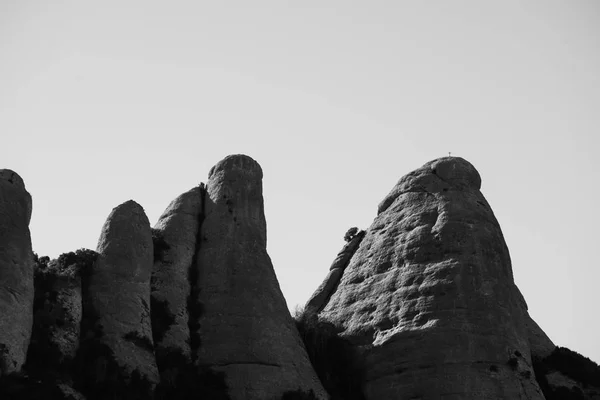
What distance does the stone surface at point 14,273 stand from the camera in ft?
193

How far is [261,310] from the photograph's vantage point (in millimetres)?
70875

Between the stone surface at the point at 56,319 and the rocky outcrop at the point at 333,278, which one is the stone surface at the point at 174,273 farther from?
the rocky outcrop at the point at 333,278

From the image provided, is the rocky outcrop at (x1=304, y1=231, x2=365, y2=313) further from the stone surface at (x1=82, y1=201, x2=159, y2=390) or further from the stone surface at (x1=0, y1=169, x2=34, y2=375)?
the stone surface at (x1=0, y1=169, x2=34, y2=375)

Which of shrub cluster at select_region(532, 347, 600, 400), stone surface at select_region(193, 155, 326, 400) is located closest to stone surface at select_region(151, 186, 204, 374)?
stone surface at select_region(193, 155, 326, 400)

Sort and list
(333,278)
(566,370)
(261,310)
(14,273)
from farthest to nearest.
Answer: (333,278) < (566,370) < (261,310) < (14,273)

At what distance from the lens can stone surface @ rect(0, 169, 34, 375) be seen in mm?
58750

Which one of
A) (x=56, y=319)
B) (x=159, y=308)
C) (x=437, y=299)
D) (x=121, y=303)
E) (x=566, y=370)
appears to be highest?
(x=437, y=299)

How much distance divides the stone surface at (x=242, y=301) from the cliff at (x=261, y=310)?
9cm

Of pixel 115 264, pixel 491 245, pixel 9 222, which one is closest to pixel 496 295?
pixel 491 245

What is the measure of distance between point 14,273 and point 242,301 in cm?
1447

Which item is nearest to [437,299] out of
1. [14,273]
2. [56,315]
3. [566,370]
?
[566,370]

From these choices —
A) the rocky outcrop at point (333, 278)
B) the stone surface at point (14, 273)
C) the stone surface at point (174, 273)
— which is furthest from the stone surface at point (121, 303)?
the rocky outcrop at point (333, 278)

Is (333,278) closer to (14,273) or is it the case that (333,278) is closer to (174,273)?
(174,273)

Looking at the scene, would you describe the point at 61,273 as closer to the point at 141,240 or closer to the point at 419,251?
the point at 141,240
